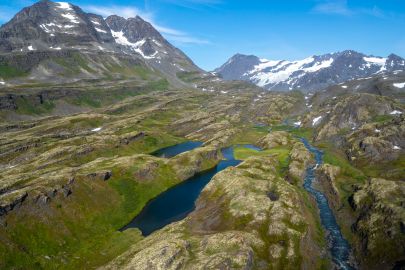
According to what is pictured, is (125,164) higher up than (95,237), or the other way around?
(125,164)

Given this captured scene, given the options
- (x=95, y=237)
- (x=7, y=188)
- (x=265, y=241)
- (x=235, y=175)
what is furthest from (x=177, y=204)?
(x=7, y=188)

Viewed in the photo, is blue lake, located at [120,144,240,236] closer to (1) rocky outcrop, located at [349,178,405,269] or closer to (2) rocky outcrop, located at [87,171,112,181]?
(2) rocky outcrop, located at [87,171,112,181]

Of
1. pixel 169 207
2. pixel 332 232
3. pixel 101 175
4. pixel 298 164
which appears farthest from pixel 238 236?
pixel 298 164

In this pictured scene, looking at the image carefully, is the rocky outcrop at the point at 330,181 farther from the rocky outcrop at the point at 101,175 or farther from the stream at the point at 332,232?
the rocky outcrop at the point at 101,175

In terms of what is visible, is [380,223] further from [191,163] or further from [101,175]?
[101,175]

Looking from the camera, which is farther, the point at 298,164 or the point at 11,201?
the point at 298,164

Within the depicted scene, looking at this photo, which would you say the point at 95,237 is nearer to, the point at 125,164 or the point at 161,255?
the point at 161,255

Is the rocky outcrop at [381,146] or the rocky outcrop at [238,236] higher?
the rocky outcrop at [381,146]

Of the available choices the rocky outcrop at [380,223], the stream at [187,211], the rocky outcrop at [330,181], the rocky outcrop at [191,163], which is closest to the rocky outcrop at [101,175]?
the stream at [187,211]
